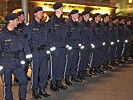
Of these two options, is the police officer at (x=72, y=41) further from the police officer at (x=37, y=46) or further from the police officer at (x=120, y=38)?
the police officer at (x=120, y=38)

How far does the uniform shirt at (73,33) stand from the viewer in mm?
7492

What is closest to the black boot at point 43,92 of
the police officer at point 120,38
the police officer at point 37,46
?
the police officer at point 37,46

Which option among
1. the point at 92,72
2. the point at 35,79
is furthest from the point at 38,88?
the point at 92,72

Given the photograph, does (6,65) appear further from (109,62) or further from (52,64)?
(109,62)

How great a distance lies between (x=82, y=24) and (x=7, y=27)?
3131 millimetres

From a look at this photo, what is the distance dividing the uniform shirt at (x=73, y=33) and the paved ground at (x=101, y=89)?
1.09 m

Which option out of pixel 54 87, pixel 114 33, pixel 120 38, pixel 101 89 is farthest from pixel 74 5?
pixel 54 87

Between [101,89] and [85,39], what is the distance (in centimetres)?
160

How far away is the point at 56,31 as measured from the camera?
6855mm

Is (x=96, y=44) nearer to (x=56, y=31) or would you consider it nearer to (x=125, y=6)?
(x=56, y=31)

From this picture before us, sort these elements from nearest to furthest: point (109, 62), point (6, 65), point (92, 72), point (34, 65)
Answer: point (6, 65)
point (34, 65)
point (92, 72)
point (109, 62)

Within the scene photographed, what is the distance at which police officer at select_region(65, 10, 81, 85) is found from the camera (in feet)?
24.6

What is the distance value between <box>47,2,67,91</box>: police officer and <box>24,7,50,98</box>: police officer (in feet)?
1.39

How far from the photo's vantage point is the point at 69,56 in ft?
25.1
